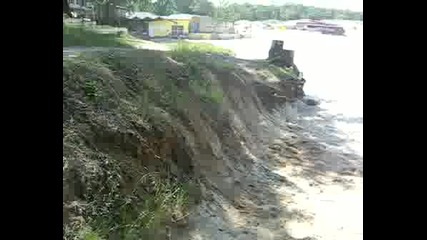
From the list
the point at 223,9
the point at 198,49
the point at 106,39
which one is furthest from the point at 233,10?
the point at 106,39

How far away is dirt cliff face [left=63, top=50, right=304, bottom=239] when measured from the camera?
4.56 feet

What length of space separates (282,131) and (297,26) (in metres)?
0.38

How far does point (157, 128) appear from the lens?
1.68 meters

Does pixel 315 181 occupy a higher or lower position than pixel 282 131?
lower

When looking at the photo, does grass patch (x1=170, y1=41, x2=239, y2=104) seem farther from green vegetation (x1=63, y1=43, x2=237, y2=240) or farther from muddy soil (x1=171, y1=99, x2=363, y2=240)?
muddy soil (x1=171, y1=99, x2=363, y2=240)

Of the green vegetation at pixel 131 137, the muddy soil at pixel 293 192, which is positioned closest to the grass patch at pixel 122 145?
the green vegetation at pixel 131 137

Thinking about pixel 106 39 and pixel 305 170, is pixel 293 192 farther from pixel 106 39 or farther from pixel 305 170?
pixel 106 39

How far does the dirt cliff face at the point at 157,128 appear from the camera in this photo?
1391 mm

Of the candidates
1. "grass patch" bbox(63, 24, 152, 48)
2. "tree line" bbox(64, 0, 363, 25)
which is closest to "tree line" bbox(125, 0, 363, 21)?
"tree line" bbox(64, 0, 363, 25)

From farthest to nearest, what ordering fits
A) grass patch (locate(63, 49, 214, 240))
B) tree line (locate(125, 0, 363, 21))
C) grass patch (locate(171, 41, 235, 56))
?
1. grass patch (locate(171, 41, 235, 56))
2. tree line (locate(125, 0, 363, 21))
3. grass patch (locate(63, 49, 214, 240))
